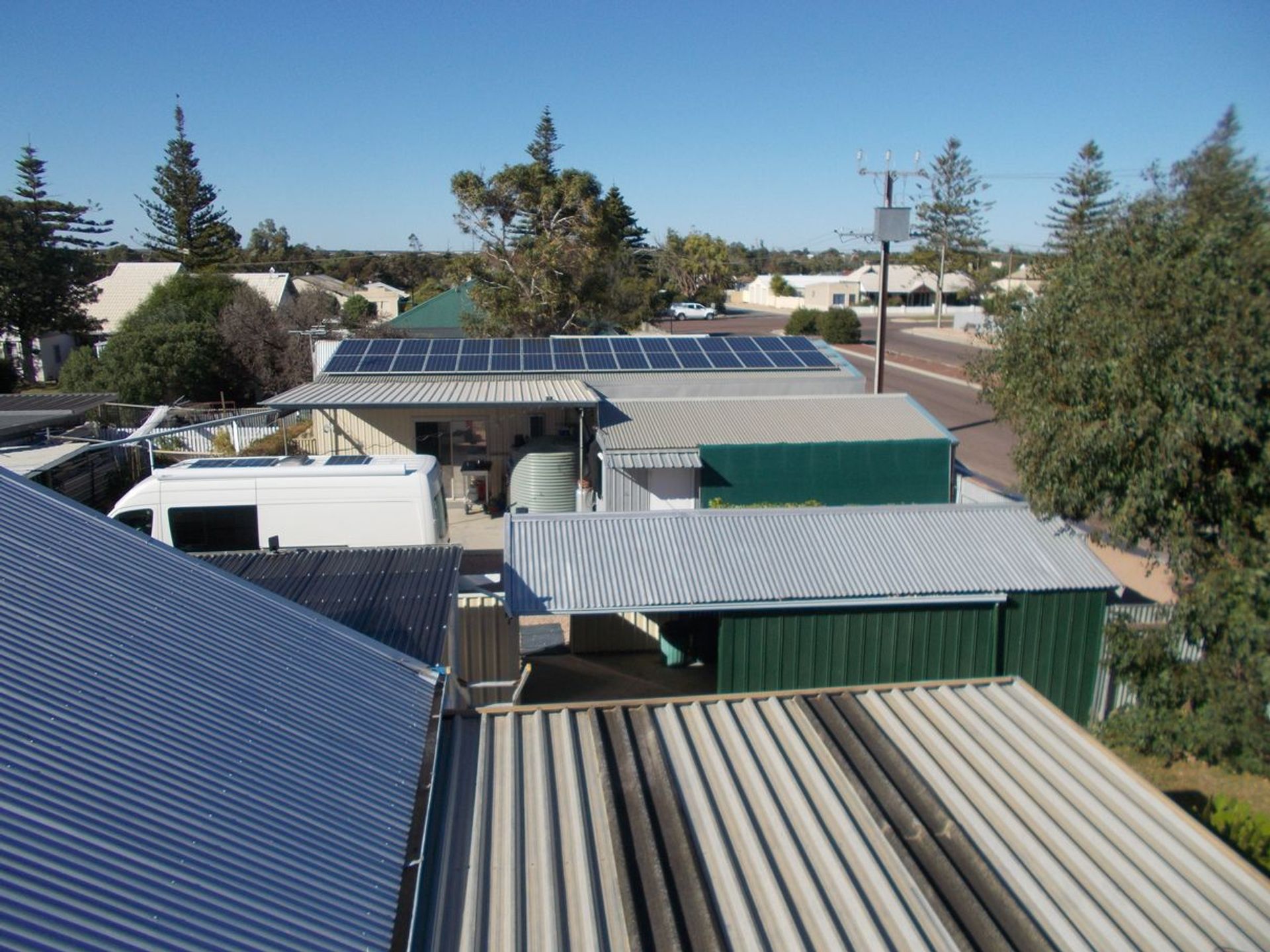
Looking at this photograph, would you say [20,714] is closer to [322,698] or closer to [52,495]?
[322,698]

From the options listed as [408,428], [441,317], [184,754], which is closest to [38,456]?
[408,428]

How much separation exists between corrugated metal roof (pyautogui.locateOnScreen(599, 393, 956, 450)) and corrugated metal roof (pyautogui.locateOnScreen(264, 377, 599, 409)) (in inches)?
38.8

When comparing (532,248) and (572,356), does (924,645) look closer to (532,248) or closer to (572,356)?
(572,356)

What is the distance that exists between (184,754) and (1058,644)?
9.37 meters

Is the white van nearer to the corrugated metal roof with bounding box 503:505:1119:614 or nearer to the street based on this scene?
the corrugated metal roof with bounding box 503:505:1119:614

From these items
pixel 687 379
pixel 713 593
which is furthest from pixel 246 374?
pixel 713 593

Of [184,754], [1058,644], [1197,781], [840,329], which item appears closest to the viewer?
[184,754]

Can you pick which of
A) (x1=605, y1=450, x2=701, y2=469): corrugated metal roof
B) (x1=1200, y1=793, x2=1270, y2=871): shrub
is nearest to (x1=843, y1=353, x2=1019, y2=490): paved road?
(x1=1200, y1=793, x2=1270, y2=871): shrub

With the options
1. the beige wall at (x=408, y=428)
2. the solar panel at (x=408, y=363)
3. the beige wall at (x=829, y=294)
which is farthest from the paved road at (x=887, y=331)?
the solar panel at (x=408, y=363)

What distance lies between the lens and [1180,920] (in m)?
5.12

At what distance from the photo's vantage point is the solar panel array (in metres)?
21.9

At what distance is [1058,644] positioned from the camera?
35.3 ft

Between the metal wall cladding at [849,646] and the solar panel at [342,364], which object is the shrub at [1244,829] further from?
the solar panel at [342,364]

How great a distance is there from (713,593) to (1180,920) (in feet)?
18.5
